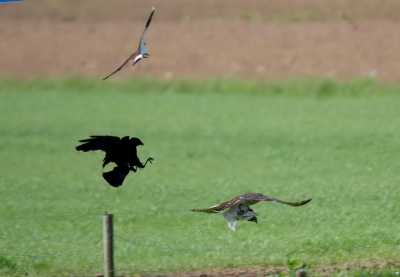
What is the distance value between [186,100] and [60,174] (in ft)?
30.8

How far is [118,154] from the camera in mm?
6625

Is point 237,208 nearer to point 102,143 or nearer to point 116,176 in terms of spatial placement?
point 116,176

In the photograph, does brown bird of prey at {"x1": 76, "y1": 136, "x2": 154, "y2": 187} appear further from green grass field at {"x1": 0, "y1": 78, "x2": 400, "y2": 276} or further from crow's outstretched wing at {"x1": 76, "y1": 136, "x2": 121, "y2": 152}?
green grass field at {"x1": 0, "y1": 78, "x2": 400, "y2": 276}

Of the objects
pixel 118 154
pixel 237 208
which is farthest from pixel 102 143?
pixel 237 208

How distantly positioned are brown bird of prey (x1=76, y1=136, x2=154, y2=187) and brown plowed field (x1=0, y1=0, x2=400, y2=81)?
18024mm

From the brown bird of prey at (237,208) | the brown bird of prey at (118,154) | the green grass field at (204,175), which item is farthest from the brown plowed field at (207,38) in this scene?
the brown bird of prey at (237,208)

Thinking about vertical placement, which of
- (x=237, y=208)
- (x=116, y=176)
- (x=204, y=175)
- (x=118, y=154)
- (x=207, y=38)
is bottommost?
(x=237, y=208)

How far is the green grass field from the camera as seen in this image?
849 centimetres

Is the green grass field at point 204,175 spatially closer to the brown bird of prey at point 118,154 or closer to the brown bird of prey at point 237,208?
the brown bird of prey at point 118,154

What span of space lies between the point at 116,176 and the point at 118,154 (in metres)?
0.18

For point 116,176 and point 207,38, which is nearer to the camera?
point 116,176

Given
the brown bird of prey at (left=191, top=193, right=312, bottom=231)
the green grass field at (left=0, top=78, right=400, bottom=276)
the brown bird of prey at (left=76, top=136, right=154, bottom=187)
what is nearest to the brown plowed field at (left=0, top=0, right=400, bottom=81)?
the green grass field at (left=0, top=78, right=400, bottom=276)

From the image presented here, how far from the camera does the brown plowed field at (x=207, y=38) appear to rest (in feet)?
85.3

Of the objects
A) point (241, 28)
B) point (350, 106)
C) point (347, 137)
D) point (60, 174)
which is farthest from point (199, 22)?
point (60, 174)
